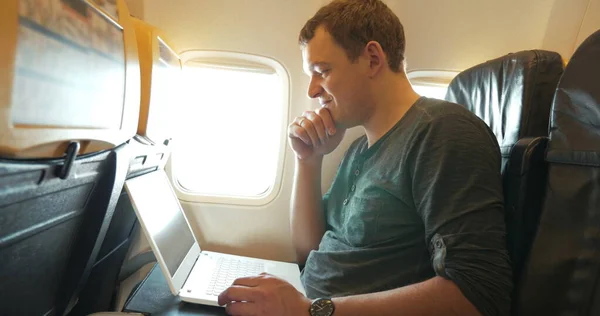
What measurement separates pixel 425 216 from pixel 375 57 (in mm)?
520

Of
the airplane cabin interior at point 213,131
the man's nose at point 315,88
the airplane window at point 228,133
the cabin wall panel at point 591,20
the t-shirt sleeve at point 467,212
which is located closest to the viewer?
the airplane cabin interior at point 213,131

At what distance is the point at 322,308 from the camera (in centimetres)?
93

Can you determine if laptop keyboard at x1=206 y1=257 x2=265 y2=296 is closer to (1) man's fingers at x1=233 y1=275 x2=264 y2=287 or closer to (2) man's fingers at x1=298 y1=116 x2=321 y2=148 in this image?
(1) man's fingers at x1=233 y1=275 x2=264 y2=287

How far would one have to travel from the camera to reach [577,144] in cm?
78

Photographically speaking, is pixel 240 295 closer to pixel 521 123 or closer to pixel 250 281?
pixel 250 281

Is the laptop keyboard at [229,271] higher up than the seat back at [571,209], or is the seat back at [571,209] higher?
the seat back at [571,209]

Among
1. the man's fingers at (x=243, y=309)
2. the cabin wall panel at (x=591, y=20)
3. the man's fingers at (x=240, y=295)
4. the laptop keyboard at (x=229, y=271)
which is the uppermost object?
the cabin wall panel at (x=591, y=20)

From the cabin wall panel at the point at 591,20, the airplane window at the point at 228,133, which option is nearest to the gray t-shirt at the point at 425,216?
the airplane window at the point at 228,133

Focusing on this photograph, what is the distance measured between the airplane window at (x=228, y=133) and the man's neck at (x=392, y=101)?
0.63 metres

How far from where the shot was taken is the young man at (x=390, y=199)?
822 mm

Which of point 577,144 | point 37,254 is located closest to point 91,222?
point 37,254

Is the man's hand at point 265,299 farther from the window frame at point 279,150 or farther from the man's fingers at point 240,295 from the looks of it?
the window frame at point 279,150

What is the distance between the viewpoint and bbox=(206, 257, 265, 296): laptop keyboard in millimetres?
1325

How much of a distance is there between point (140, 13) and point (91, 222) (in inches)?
39.1
